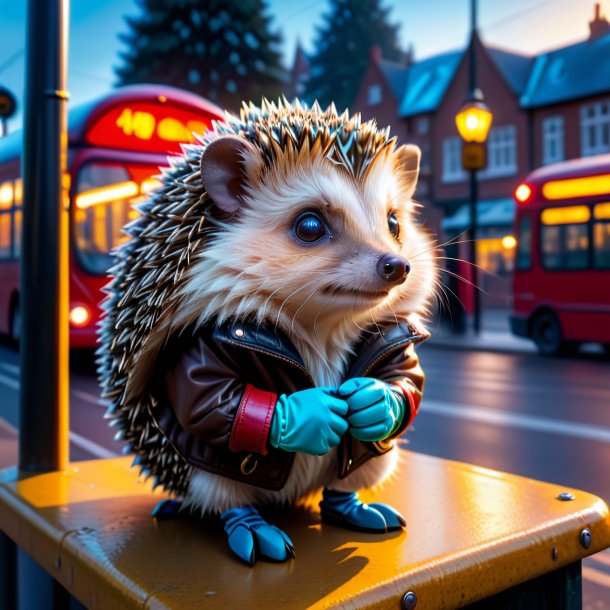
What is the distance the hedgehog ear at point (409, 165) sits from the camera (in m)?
Answer: 1.55

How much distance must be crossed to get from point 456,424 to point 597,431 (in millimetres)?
1023

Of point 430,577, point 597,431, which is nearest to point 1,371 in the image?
point 597,431

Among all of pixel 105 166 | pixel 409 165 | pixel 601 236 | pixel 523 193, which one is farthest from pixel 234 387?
pixel 523 193

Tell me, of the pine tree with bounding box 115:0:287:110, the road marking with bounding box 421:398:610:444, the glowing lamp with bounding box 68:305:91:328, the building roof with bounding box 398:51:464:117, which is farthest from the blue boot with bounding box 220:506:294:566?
the building roof with bounding box 398:51:464:117

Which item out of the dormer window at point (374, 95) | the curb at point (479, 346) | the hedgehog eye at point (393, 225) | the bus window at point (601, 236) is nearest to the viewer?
the hedgehog eye at point (393, 225)

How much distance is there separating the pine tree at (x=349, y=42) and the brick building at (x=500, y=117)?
19.0ft

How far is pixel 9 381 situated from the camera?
691 cm

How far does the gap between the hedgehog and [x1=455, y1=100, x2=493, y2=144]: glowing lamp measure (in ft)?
36.0

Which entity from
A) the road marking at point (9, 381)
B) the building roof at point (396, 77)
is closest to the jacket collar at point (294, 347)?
the road marking at point (9, 381)

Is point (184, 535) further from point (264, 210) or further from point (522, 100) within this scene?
point (522, 100)

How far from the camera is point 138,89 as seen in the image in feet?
20.9

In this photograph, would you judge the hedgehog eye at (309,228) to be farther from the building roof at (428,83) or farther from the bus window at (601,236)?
the building roof at (428,83)

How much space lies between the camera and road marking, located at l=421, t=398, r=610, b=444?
521cm

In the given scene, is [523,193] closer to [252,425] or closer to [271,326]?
[271,326]
